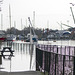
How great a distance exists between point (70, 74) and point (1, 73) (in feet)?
16.5

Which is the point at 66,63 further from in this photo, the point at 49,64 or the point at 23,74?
the point at 23,74

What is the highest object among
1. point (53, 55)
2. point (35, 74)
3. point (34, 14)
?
point (34, 14)

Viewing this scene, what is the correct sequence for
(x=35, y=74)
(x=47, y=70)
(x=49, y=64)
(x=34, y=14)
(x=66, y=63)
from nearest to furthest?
(x=66, y=63), (x=49, y=64), (x=47, y=70), (x=35, y=74), (x=34, y=14)

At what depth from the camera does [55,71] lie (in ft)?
38.8

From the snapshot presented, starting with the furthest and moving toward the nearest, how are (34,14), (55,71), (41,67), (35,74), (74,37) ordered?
(74,37) < (34,14) < (41,67) < (35,74) < (55,71)

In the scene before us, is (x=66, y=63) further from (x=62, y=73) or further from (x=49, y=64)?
(x=49, y=64)

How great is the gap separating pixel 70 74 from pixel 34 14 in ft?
265

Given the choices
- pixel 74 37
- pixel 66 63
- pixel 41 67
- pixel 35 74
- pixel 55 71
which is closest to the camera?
pixel 66 63

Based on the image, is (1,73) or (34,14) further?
(34,14)

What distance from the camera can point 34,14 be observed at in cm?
9144

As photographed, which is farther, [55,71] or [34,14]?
[34,14]

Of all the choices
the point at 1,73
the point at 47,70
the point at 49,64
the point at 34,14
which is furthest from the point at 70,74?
the point at 34,14

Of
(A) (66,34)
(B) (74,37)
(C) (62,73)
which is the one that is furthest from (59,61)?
(A) (66,34)

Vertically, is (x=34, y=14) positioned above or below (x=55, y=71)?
above
